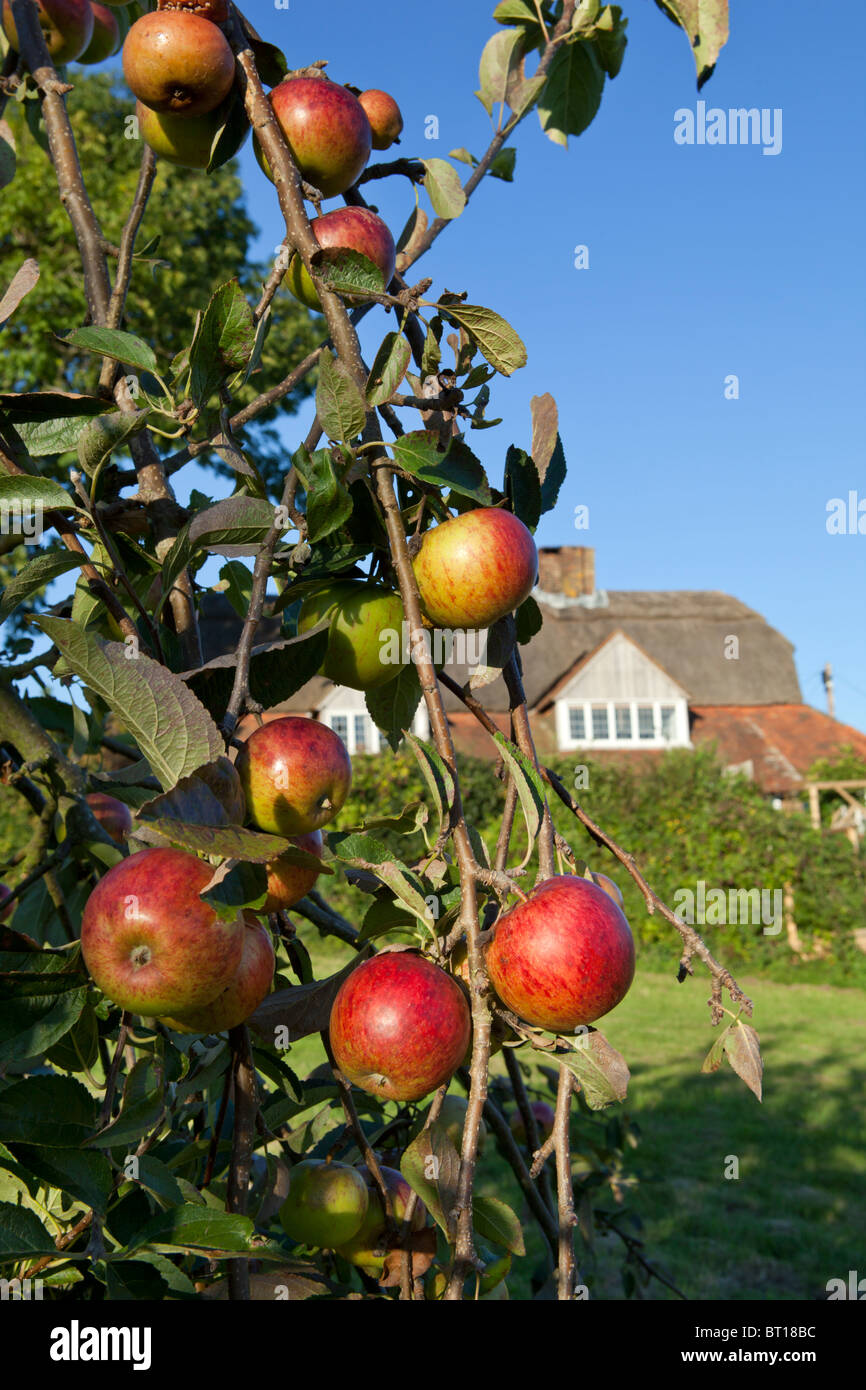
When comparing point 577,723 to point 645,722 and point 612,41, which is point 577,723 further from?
point 612,41

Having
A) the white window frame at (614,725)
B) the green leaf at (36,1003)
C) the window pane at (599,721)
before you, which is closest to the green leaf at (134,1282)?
the green leaf at (36,1003)

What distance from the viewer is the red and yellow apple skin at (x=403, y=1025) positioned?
0.90 metres

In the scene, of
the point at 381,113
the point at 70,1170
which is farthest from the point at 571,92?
the point at 70,1170

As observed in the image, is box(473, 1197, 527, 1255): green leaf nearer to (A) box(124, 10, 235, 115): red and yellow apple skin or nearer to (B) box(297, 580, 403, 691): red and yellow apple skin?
(B) box(297, 580, 403, 691): red and yellow apple skin

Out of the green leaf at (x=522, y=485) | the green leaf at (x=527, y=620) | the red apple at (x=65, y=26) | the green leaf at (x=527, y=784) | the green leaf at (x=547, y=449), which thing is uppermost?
the red apple at (x=65, y=26)

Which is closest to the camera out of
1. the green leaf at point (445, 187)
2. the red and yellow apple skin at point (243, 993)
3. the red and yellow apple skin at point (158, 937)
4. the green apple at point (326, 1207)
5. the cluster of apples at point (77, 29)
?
the red and yellow apple skin at point (158, 937)

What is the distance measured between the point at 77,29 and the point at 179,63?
108 cm

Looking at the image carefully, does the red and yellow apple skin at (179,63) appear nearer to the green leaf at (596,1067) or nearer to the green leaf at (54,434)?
the green leaf at (54,434)

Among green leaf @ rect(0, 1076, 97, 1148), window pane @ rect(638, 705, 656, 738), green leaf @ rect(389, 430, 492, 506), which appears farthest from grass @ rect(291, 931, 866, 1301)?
window pane @ rect(638, 705, 656, 738)

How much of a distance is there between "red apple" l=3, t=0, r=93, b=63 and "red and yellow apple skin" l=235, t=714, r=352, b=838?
66.8 inches

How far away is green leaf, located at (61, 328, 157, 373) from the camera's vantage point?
1.12 m

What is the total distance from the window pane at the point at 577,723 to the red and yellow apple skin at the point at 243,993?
19900 millimetres
